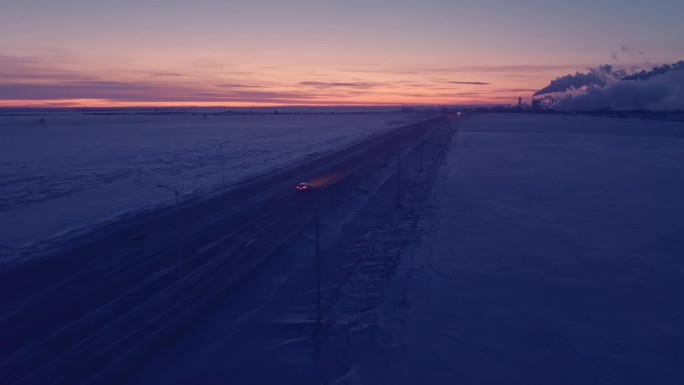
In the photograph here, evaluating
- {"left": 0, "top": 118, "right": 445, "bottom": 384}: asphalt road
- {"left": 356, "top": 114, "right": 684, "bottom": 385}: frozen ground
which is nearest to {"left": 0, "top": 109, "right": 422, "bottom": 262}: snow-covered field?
{"left": 0, "top": 118, "right": 445, "bottom": 384}: asphalt road

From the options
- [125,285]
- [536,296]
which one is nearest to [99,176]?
[125,285]

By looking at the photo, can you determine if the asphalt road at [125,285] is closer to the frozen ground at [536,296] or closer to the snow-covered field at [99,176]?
the snow-covered field at [99,176]

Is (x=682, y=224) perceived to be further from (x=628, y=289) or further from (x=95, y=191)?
(x=95, y=191)

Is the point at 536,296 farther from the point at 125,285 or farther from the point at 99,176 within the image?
the point at 99,176

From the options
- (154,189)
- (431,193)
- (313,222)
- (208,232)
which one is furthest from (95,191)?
(431,193)

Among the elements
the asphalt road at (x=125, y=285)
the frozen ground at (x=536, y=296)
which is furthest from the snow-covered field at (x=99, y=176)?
the frozen ground at (x=536, y=296)

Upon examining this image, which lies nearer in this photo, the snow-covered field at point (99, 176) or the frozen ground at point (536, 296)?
the frozen ground at point (536, 296)
